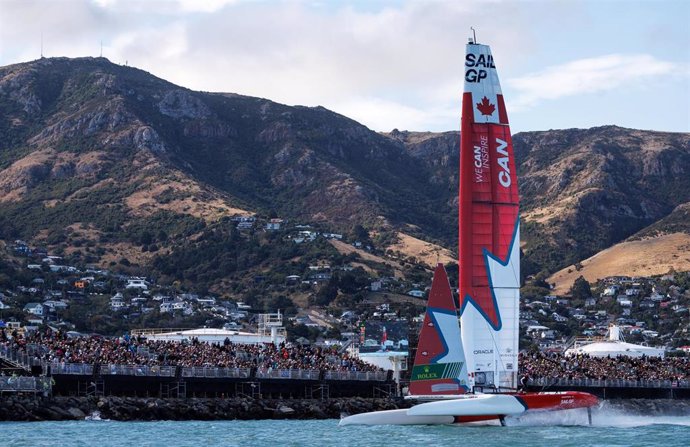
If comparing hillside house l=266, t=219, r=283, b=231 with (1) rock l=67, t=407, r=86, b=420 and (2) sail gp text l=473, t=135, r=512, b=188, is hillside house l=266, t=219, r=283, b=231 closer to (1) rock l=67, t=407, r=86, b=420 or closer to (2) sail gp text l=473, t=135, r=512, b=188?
(1) rock l=67, t=407, r=86, b=420

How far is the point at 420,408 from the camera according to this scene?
52500 millimetres

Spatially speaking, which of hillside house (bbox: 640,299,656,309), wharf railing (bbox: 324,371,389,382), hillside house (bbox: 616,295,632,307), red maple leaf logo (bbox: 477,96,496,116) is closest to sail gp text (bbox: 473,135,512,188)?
red maple leaf logo (bbox: 477,96,496,116)

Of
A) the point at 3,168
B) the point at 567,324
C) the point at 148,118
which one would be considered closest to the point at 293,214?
the point at 148,118

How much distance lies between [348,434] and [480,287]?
7.86m

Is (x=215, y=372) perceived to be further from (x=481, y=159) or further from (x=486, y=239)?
(x=481, y=159)

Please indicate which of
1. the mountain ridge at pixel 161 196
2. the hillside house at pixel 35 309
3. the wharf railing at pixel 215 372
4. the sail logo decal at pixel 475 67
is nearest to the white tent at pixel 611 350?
the wharf railing at pixel 215 372

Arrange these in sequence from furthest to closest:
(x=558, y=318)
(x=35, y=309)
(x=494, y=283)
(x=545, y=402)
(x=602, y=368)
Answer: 1. (x=558, y=318)
2. (x=35, y=309)
3. (x=602, y=368)
4. (x=494, y=283)
5. (x=545, y=402)

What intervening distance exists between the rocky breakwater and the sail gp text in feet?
50.5

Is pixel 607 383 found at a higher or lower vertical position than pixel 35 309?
lower

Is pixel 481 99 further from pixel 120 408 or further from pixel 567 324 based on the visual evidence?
pixel 567 324

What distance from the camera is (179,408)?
217 ft

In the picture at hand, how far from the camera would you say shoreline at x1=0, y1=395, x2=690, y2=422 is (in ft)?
200

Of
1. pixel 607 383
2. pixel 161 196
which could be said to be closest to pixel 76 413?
pixel 607 383

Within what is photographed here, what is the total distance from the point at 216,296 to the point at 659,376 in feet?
205
